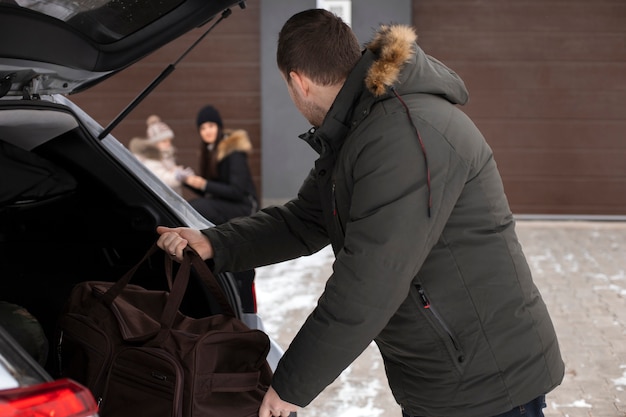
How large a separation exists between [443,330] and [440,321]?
0.03 m

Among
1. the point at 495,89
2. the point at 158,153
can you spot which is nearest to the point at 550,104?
the point at 495,89

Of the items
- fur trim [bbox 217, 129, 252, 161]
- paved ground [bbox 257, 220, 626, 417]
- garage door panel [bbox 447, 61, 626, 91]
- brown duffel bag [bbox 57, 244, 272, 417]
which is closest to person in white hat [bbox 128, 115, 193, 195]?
fur trim [bbox 217, 129, 252, 161]

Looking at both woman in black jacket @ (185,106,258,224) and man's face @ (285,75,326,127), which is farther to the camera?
woman in black jacket @ (185,106,258,224)

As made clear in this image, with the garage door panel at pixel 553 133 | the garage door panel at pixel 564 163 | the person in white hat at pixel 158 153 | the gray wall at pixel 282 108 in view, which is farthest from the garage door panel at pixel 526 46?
the person in white hat at pixel 158 153

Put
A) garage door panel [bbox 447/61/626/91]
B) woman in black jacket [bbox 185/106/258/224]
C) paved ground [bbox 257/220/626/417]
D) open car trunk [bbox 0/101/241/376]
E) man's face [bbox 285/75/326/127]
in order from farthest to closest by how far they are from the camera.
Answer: garage door panel [bbox 447/61/626/91], woman in black jacket [bbox 185/106/258/224], paved ground [bbox 257/220/626/417], open car trunk [bbox 0/101/241/376], man's face [bbox 285/75/326/127]

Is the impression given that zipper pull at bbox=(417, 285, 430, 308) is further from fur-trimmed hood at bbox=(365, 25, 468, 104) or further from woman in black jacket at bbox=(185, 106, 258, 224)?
woman in black jacket at bbox=(185, 106, 258, 224)

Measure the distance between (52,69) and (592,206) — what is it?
10.0 m

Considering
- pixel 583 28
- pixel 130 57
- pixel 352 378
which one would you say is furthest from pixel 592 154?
pixel 130 57

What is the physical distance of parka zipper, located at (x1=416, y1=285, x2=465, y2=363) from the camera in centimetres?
236

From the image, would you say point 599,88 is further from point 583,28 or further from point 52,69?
point 52,69

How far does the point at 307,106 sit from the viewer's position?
97.3 inches

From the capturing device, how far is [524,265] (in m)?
2.50

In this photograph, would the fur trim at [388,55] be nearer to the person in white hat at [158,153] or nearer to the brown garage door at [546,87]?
the person in white hat at [158,153]

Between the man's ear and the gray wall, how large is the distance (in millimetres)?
9042
